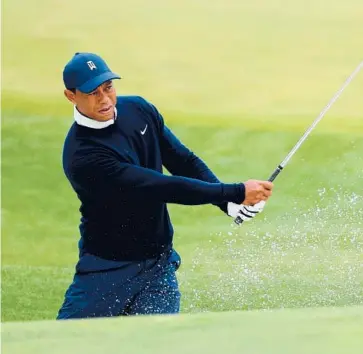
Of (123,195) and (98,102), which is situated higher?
(98,102)

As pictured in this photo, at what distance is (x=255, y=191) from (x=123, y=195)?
1.28ft

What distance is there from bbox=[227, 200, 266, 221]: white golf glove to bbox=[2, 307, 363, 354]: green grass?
670mm

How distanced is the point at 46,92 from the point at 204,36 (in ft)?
2.35

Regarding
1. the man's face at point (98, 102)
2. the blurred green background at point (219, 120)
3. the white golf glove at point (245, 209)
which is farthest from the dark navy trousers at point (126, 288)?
the blurred green background at point (219, 120)

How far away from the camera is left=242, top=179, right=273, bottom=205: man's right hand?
10.4 ft

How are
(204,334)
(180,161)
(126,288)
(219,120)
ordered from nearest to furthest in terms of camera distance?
(204,334), (126,288), (180,161), (219,120)

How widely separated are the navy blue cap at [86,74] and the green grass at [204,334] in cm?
95

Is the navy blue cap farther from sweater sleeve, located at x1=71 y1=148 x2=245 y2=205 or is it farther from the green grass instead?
the green grass

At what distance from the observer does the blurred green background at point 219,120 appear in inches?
176

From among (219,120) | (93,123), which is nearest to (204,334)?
(93,123)

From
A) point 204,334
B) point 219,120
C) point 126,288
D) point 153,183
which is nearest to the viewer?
point 204,334

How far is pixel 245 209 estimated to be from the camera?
10.8 feet

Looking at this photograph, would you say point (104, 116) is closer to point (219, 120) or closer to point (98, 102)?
point (98, 102)

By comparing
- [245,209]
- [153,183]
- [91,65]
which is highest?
[91,65]
